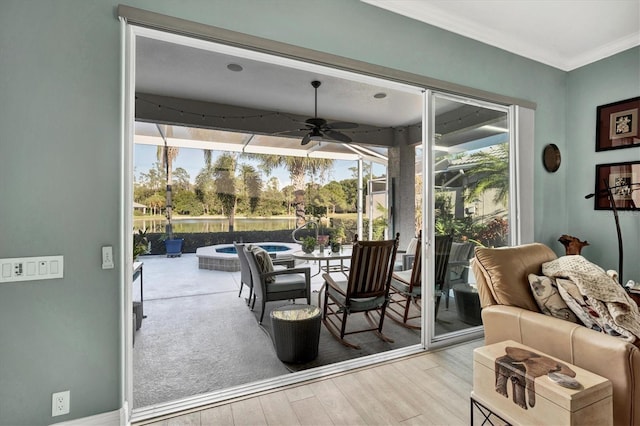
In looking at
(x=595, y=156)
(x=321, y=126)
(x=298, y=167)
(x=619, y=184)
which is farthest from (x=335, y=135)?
(x=298, y=167)

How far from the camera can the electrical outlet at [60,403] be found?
162 cm

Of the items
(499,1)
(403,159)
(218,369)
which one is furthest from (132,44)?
(403,159)

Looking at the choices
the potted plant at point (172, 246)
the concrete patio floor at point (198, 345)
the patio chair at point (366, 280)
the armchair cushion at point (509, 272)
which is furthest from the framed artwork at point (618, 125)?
the potted plant at point (172, 246)

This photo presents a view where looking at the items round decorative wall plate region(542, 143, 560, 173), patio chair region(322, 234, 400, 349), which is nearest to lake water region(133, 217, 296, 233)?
patio chair region(322, 234, 400, 349)

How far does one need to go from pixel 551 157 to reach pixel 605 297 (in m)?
2.36

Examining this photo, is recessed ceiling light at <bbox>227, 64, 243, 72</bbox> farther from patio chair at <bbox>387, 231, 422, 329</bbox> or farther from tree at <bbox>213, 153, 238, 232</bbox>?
tree at <bbox>213, 153, 238, 232</bbox>

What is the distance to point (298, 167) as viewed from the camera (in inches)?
402

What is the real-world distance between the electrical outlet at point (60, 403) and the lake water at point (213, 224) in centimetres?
759

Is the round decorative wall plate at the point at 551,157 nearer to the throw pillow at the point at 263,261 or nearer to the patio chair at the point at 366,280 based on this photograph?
the patio chair at the point at 366,280

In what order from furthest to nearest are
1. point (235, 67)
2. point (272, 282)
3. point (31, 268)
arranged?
point (235, 67) < point (272, 282) < point (31, 268)

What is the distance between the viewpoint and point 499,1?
2553mm

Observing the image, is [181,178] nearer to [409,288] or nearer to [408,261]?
[408,261]

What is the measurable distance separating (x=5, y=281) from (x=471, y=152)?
12.1 feet

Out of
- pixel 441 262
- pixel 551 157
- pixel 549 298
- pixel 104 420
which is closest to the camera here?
pixel 104 420
